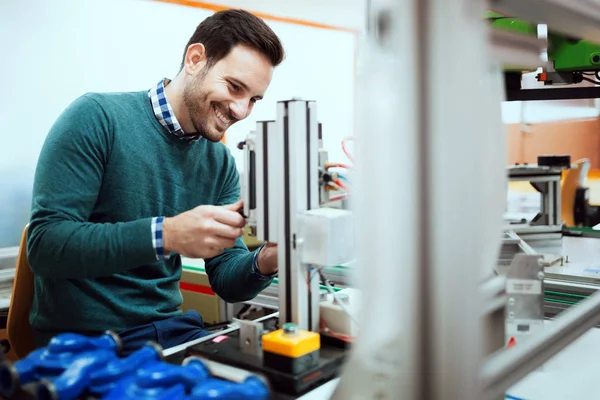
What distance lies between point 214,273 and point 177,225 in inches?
21.3

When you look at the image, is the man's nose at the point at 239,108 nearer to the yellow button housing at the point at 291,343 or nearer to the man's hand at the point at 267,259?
the man's hand at the point at 267,259

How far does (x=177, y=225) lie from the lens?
112cm

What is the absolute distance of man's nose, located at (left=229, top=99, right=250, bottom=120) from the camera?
154cm

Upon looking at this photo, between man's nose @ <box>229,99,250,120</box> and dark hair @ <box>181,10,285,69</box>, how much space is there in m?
0.12

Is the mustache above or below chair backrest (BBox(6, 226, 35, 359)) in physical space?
above

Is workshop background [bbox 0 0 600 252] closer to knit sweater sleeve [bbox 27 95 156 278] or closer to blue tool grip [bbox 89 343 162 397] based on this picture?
knit sweater sleeve [bbox 27 95 156 278]

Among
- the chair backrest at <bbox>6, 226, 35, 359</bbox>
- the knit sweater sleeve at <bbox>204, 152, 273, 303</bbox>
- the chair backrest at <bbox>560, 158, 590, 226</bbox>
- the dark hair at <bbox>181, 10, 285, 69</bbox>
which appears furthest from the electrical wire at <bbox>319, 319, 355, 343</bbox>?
the chair backrest at <bbox>560, 158, 590, 226</bbox>

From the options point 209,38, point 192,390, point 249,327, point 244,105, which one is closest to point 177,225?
point 249,327

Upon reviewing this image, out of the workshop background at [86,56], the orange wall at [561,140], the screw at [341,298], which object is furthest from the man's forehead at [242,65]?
the orange wall at [561,140]

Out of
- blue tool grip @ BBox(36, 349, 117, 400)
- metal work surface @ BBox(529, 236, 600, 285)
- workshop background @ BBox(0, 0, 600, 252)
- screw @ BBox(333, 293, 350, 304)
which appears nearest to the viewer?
blue tool grip @ BBox(36, 349, 117, 400)

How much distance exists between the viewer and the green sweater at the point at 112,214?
119cm

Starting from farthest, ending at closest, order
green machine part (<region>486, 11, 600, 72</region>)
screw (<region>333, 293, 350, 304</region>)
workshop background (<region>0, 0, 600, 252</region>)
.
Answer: workshop background (<region>0, 0, 600, 252</region>) → green machine part (<region>486, 11, 600, 72</region>) → screw (<region>333, 293, 350, 304</region>)

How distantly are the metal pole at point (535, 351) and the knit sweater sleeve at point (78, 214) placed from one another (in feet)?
2.28

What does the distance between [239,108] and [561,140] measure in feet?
12.9
